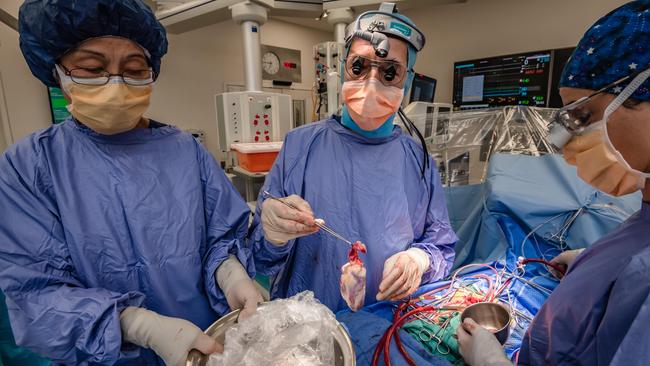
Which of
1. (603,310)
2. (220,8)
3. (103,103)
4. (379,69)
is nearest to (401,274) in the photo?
(603,310)

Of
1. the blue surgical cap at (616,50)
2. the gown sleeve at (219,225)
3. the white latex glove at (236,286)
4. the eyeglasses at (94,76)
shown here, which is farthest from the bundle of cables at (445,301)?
the eyeglasses at (94,76)

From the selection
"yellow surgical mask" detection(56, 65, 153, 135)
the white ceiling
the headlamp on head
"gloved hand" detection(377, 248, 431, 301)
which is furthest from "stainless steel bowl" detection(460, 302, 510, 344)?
the white ceiling

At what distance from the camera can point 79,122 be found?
0.90 metres

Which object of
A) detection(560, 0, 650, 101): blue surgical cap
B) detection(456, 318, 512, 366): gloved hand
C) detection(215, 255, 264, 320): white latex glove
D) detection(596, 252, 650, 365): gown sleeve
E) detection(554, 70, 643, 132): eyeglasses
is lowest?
detection(456, 318, 512, 366): gloved hand

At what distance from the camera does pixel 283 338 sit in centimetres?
71

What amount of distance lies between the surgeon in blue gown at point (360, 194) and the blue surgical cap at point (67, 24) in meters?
0.58

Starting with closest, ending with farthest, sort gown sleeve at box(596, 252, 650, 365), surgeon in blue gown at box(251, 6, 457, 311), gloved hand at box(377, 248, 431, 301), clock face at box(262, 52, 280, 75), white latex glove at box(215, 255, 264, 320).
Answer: gown sleeve at box(596, 252, 650, 365)
white latex glove at box(215, 255, 264, 320)
gloved hand at box(377, 248, 431, 301)
surgeon in blue gown at box(251, 6, 457, 311)
clock face at box(262, 52, 280, 75)

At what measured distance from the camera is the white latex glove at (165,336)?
0.71 m

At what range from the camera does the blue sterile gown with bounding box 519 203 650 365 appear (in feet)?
1.74

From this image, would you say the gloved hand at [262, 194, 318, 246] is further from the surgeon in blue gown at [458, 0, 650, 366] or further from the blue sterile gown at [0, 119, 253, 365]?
the surgeon in blue gown at [458, 0, 650, 366]

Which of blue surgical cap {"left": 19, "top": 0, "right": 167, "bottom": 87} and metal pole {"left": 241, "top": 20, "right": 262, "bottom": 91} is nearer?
blue surgical cap {"left": 19, "top": 0, "right": 167, "bottom": 87}

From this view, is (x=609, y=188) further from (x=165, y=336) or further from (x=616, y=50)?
(x=165, y=336)

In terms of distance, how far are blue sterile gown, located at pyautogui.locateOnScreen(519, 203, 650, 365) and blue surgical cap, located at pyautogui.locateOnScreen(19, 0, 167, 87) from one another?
4.08 ft

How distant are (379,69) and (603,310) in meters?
0.89
